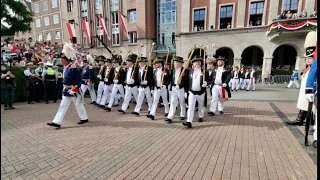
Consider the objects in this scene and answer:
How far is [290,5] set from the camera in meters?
20.0

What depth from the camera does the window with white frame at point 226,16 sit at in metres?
22.4

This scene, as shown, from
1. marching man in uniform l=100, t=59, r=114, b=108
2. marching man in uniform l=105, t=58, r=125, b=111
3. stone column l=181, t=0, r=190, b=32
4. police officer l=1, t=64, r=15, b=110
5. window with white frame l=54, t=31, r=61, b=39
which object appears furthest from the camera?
window with white frame l=54, t=31, r=61, b=39

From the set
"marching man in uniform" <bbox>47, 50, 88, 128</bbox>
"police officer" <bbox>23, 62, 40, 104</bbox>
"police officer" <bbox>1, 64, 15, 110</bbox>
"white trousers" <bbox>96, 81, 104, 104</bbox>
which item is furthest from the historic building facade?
"police officer" <bbox>1, 64, 15, 110</bbox>

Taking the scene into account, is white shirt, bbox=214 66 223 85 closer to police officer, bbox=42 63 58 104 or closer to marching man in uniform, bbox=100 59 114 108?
marching man in uniform, bbox=100 59 114 108

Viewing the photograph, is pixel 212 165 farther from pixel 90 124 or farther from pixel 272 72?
pixel 272 72

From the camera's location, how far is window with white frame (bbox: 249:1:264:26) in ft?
69.8

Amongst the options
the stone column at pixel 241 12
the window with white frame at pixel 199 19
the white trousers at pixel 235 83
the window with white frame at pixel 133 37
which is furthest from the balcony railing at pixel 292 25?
the window with white frame at pixel 133 37

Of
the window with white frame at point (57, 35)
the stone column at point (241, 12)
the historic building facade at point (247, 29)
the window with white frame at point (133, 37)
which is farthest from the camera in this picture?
the window with white frame at point (57, 35)

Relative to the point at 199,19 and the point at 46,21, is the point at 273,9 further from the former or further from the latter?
the point at 46,21

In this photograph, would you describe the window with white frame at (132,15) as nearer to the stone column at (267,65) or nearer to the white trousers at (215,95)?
the stone column at (267,65)

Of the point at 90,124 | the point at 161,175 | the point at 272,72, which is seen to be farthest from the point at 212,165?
the point at 272,72

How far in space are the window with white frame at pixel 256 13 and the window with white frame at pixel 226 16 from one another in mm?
2228

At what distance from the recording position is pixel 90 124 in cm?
582

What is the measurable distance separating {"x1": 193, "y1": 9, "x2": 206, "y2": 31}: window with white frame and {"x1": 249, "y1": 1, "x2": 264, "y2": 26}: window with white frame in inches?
211
